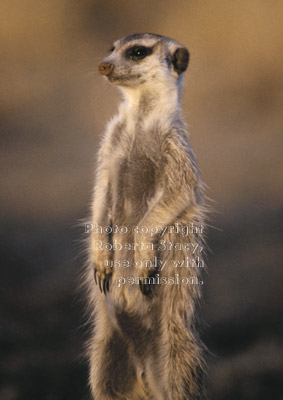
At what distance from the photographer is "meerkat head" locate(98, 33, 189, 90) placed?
2.88 meters

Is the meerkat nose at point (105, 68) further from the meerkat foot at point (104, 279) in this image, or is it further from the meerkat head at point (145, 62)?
the meerkat foot at point (104, 279)

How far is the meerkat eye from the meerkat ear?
0.41 feet

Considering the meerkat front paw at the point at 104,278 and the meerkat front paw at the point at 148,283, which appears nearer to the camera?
the meerkat front paw at the point at 148,283

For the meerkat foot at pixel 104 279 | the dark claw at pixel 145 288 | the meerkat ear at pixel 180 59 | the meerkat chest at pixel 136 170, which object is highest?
the meerkat ear at pixel 180 59

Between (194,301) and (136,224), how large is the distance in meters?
0.43

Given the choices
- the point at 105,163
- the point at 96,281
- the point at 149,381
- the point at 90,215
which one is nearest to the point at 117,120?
Result: the point at 105,163

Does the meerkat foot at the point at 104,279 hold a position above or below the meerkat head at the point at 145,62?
below

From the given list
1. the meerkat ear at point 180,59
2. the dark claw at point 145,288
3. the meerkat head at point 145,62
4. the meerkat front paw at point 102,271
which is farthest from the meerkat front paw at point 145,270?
the meerkat ear at point 180,59

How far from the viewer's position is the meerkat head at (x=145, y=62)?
9.43 feet

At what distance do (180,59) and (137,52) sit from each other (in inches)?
8.0

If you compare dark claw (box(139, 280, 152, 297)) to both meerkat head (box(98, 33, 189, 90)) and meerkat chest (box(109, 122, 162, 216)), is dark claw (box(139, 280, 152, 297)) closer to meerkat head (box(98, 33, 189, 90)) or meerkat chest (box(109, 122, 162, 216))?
meerkat chest (box(109, 122, 162, 216))

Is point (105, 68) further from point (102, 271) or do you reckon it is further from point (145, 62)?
point (102, 271)

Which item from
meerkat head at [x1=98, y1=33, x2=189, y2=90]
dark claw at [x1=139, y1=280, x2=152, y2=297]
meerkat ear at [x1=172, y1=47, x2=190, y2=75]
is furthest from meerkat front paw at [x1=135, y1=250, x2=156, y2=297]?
meerkat ear at [x1=172, y1=47, x2=190, y2=75]

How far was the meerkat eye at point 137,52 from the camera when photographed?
9.52 feet
